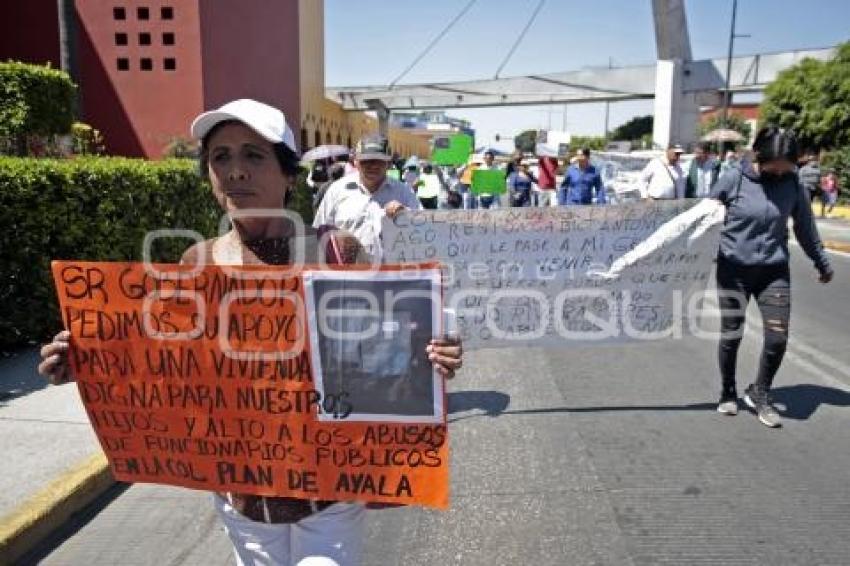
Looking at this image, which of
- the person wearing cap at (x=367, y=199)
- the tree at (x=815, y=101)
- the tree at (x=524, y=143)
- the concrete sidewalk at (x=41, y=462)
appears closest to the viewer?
the concrete sidewalk at (x=41, y=462)

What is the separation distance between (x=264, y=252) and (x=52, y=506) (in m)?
2.51

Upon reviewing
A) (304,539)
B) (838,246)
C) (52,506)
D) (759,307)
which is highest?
(759,307)

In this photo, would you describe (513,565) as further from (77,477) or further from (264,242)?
(77,477)

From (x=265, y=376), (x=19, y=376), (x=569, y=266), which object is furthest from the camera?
(x=19, y=376)

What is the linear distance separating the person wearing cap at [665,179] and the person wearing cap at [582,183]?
1073 mm

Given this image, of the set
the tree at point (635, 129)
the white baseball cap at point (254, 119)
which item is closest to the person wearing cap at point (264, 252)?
the white baseball cap at point (254, 119)

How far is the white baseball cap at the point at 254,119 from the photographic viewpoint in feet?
6.88

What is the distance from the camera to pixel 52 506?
3941 millimetres

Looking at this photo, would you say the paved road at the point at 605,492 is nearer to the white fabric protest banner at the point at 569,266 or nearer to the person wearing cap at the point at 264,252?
the white fabric protest banner at the point at 569,266

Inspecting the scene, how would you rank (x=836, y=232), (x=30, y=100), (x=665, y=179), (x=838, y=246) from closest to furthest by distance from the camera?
(x=30, y=100) < (x=665, y=179) < (x=838, y=246) < (x=836, y=232)

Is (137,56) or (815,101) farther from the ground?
(815,101)

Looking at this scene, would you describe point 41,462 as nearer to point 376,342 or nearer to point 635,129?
point 376,342

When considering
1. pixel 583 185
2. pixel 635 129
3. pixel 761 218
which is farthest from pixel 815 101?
pixel 635 129

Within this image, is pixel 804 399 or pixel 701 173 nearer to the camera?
pixel 804 399
